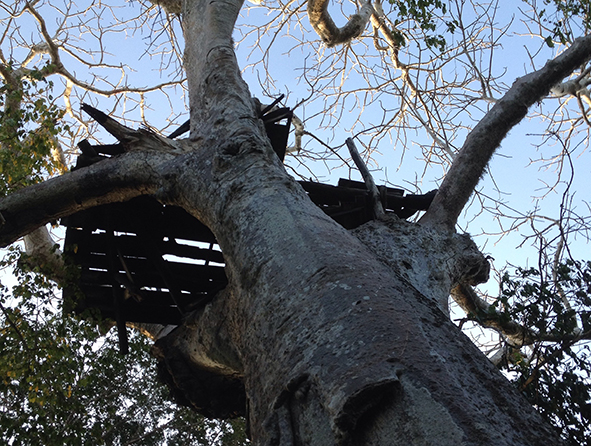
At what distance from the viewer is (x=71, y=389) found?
4672 millimetres

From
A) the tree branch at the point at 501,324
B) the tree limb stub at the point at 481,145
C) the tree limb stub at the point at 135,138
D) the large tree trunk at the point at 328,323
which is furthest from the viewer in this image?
the tree limb stub at the point at 481,145

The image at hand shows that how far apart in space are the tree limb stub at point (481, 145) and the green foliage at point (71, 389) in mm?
3085

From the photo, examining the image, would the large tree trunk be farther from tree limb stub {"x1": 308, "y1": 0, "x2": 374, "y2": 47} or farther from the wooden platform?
tree limb stub {"x1": 308, "y1": 0, "x2": 374, "y2": 47}

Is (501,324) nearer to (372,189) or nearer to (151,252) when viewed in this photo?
(372,189)

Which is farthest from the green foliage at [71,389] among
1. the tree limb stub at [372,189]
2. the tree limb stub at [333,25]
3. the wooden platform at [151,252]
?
the tree limb stub at [333,25]

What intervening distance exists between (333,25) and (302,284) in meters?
5.24

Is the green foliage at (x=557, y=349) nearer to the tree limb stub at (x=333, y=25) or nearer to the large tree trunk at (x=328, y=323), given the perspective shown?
the large tree trunk at (x=328, y=323)

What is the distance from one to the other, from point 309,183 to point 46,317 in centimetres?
274

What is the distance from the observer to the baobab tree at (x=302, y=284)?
1.38 m

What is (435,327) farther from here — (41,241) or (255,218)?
(41,241)

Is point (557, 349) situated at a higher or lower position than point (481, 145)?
lower

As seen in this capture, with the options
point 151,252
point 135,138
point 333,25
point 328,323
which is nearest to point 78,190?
point 135,138

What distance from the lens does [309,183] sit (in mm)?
4176

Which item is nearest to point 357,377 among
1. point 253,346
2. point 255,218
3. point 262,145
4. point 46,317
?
point 253,346
